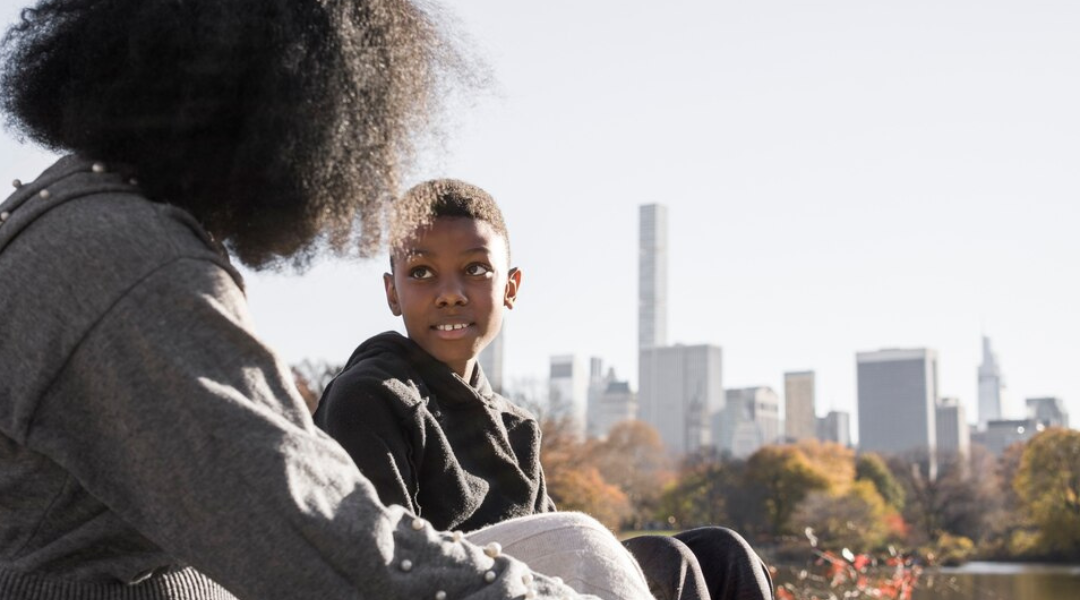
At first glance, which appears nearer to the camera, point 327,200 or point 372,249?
point 327,200

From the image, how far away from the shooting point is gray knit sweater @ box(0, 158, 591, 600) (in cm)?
125

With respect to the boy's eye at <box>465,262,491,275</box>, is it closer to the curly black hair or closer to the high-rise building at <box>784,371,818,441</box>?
the curly black hair

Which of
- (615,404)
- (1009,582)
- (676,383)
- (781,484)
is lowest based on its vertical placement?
(1009,582)

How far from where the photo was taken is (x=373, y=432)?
231 cm

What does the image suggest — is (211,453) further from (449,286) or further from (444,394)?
(449,286)

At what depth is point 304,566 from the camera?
127 centimetres

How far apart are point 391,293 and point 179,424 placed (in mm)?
1674

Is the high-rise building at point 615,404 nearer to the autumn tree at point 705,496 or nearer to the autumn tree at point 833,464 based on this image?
the autumn tree at point 833,464

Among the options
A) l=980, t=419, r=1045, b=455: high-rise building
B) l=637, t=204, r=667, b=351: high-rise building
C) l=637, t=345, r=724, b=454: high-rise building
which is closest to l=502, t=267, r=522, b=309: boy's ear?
l=980, t=419, r=1045, b=455: high-rise building

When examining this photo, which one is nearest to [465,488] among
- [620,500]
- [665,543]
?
[665,543]

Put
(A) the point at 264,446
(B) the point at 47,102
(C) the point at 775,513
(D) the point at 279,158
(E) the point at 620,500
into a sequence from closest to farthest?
(A) the point at 264,446, (D) the point at 279,158, (B) the point at 47,102, (C) the point at 775,513, (E) the point at 620,500

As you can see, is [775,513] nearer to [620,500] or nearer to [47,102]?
[620,500]

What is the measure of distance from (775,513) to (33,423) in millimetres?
43915

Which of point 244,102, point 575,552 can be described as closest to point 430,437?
point 575,552
